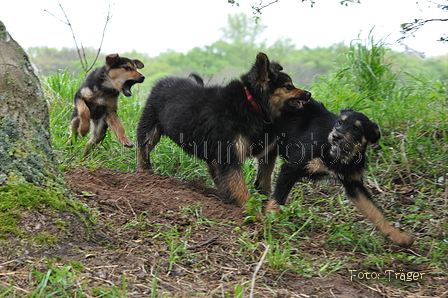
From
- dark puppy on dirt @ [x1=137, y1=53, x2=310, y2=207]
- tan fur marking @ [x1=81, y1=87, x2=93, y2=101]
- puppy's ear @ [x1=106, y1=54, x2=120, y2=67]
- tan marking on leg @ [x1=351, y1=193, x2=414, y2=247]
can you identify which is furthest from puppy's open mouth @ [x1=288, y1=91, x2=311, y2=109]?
tan fur marking @ [x1=81, y1=87, x2=93, y2=101]

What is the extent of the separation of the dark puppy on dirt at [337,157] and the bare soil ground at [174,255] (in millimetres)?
579

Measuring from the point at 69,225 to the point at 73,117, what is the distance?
3.50 meters

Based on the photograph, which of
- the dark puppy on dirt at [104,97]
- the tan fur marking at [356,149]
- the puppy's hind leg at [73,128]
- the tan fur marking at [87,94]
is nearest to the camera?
the tan fur marking at [356,149]

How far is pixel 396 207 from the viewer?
545 cm

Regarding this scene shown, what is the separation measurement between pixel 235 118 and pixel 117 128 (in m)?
2.01

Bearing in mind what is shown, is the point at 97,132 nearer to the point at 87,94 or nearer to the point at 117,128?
the point at 117,128

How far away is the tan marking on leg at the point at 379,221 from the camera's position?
4484 mm

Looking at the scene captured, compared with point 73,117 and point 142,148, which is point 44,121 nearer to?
point 142,148

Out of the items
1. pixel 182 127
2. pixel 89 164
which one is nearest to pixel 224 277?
pixel 182 127

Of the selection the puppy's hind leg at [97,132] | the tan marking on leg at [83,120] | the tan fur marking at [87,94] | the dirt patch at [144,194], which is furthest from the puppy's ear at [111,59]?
the dirt patch at [144,194]

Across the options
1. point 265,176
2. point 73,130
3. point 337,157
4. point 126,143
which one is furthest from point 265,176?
point 73,130

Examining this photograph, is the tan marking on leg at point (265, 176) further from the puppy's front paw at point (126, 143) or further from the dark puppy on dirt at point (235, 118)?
the puppy's front paw at point (126, 143)

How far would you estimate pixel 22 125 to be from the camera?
12.6 ft

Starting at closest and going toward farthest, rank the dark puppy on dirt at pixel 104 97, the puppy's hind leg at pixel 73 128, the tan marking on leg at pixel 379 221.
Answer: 1. the tan marking on leg at pixel 379 221
2. the dark puppy on dirt at pixel 104 97
3. the puppy's hind leg at pixel 73 128
